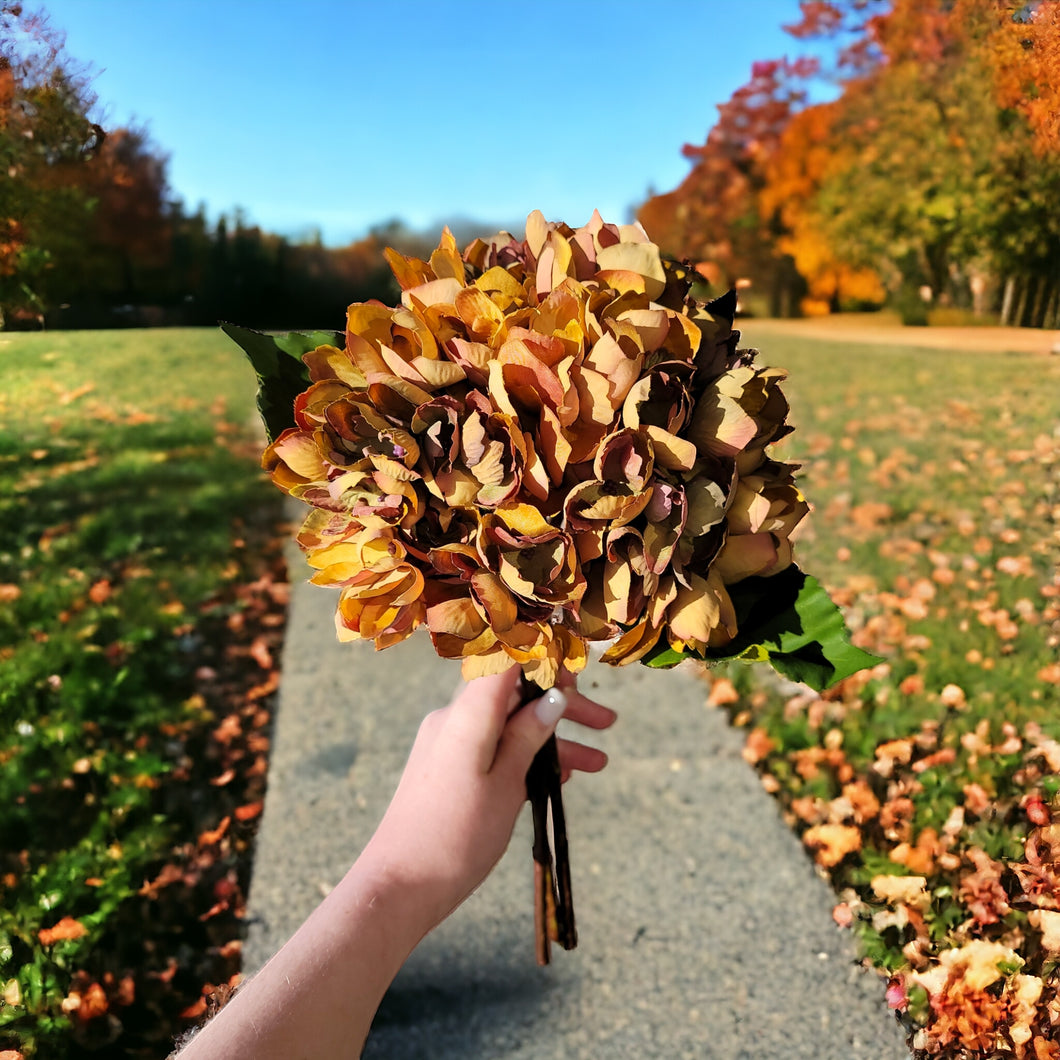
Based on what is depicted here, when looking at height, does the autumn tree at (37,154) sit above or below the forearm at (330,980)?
above

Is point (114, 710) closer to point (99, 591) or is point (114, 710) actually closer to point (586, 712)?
point (99, 591)

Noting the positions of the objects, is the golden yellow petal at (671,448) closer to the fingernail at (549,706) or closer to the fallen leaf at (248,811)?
the fingernail at (549,706)

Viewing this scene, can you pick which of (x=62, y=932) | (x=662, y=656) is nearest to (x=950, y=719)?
(x=662, y=656)

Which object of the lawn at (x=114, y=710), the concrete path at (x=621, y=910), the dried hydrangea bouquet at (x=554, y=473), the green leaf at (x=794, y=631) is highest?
the dried hydrangea bouquet at (x=554, y=473)

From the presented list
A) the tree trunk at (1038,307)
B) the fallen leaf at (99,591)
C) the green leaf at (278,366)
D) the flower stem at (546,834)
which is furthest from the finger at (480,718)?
the fallen leaf at (99,591)

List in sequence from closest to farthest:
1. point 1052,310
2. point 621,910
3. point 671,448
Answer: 1. point 671,448
2. point 1052,310
3. point 621,910

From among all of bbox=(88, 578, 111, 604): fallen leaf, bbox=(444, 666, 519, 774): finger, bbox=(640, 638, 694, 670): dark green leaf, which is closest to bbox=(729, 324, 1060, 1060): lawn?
bbox=(640, 638, 694, 670): dark green leaf

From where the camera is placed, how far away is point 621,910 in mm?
1942

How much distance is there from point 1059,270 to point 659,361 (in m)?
0.78

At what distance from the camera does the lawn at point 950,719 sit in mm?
1015

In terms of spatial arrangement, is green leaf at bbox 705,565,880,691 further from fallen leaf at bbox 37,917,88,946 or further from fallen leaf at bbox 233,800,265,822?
fallen leaf at bbox 233,800,265,822

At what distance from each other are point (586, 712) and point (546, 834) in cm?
21

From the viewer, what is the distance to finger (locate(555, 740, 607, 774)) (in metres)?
1.43

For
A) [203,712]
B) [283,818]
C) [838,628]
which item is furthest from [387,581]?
[203,712]
